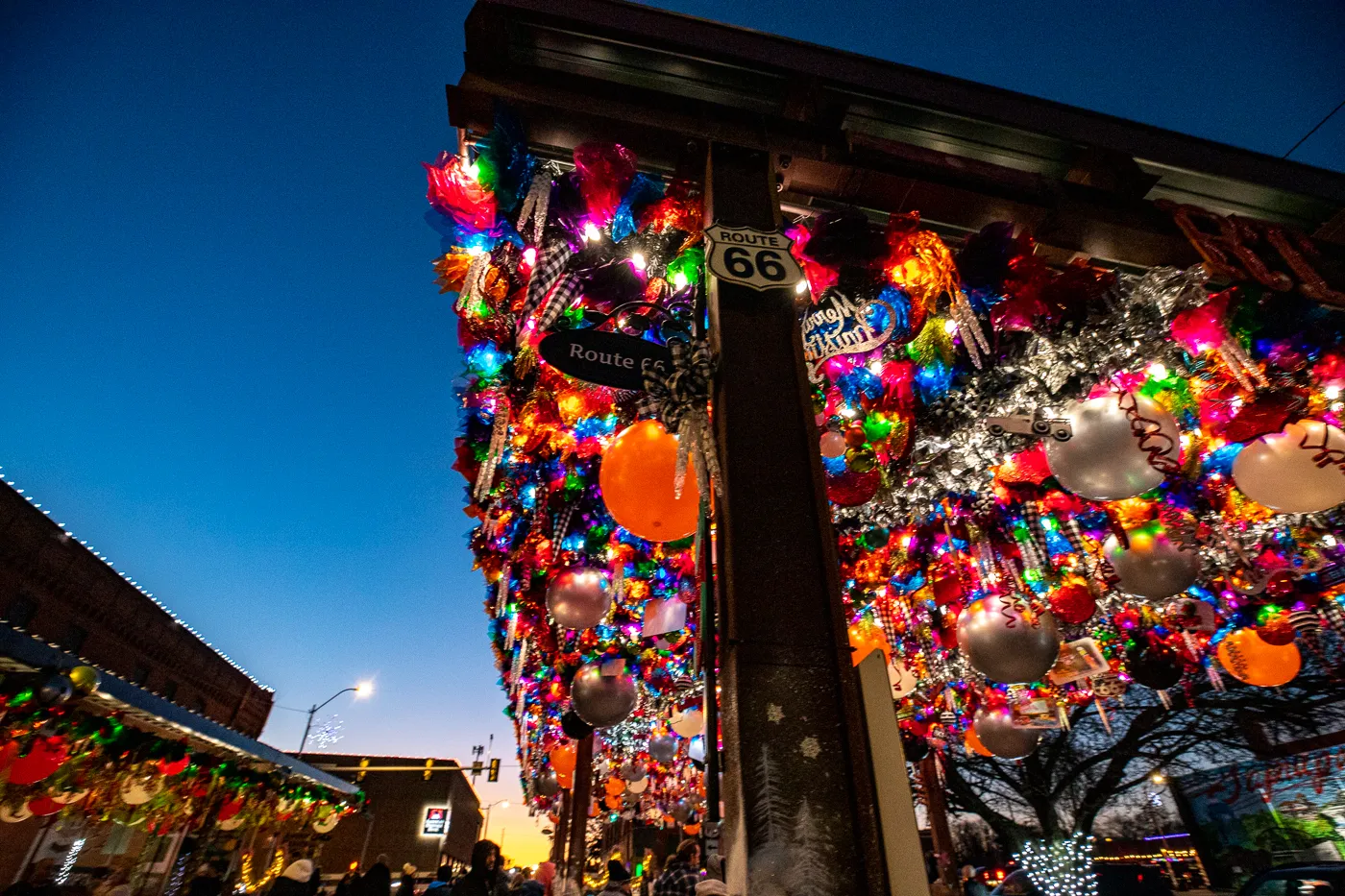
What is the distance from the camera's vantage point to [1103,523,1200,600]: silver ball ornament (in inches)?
193

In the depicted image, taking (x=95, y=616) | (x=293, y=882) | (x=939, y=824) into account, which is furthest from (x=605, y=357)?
(x=95, y=616)

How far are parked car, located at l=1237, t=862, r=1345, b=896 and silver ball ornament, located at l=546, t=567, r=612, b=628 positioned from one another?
9.25 metres

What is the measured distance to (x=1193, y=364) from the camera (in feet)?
16.9

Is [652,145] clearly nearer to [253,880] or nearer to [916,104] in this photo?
[916,104]

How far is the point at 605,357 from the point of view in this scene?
272cm

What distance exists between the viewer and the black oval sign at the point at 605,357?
263cm

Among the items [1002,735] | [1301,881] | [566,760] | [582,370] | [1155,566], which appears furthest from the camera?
[566,760]

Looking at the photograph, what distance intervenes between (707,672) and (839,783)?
0.54 m

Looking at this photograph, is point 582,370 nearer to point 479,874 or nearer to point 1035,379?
point 1035,379

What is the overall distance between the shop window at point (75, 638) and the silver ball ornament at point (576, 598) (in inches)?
860

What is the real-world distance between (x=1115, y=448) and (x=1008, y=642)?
1961mm

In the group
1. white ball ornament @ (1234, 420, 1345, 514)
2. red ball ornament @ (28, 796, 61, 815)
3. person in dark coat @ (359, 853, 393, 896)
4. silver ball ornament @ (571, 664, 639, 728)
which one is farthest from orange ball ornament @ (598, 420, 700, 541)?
red ball ornament @ (28, 796, 61, 815)

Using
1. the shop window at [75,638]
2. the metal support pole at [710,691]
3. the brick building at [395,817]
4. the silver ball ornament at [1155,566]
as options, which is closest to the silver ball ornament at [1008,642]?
the silver ball ornament at [1155,566]

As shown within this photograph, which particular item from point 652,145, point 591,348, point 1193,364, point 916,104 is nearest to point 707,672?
point 591,348
